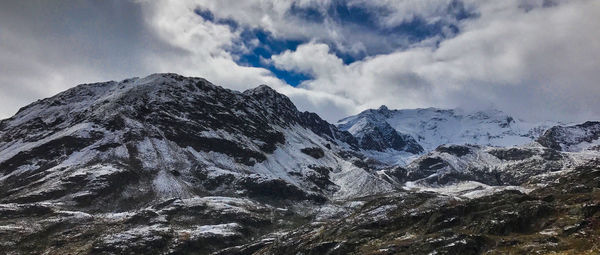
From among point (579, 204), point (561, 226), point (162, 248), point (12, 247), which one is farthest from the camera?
point (162, 248)

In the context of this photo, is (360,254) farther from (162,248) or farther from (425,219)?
(162,248)

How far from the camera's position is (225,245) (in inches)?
6757

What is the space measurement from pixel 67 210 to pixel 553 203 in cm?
17840

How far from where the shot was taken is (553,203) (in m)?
101

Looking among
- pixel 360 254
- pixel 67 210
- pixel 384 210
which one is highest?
pixel 67 210

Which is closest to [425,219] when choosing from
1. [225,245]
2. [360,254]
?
[360,254]

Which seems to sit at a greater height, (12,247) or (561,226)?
(12,247)

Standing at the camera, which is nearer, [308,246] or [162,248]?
[308,246]

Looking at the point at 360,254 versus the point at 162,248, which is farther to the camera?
the point at 162,248

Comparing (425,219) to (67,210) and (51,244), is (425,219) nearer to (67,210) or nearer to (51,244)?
(51,244)

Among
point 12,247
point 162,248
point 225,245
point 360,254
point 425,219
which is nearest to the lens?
point 360,254

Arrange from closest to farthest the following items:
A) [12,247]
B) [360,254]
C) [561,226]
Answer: [561,226] < [360,254] < [12,247]

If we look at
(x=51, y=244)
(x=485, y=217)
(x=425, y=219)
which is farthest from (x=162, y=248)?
(x=485, y=217)

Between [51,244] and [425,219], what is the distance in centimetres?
12318
